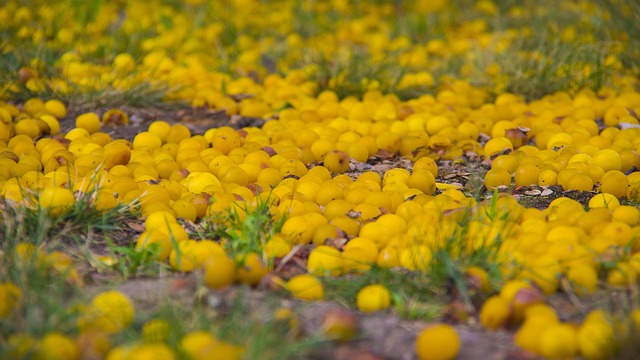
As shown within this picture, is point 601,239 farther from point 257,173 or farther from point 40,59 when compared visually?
point 40,59

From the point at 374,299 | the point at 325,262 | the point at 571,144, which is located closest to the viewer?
the point at 374,299

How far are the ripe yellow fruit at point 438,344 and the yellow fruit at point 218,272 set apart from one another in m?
0.64

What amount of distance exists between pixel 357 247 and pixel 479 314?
0.48 meters

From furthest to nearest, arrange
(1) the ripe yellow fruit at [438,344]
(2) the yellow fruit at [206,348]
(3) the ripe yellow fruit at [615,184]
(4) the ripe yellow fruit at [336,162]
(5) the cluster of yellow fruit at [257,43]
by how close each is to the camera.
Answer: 1. (5) the cluster of yellow fruit at [257,43]
2. (4) the ripe yellow fruit at [336,162]
3. (3) the ripe yellow fruit at [615,184]
4. (1) the ripe yellow fruit at [438,344]
5. (2) the yellow fruit at [206,348]

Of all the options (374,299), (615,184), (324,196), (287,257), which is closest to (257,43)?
(324,196)

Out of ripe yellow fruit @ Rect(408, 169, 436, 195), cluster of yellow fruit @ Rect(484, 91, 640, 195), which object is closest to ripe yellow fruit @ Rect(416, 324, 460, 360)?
ripe yellow fruit @ Rect(408, 169, 436, 195)

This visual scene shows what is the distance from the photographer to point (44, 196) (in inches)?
115

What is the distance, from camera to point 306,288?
8.13ft

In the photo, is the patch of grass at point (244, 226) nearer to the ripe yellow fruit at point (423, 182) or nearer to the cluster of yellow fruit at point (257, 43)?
the ripe yellow fruit at point (423, 182)

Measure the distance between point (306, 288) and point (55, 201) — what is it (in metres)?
1.00

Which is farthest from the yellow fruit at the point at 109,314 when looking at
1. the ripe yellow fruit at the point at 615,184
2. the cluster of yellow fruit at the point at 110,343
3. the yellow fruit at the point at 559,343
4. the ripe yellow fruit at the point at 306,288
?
the ripe yellow fruit at the point at 615,184

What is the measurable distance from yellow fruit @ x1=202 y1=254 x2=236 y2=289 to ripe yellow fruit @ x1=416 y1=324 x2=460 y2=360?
642 millimetres

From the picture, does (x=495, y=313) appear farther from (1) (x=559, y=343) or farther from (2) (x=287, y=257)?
(2) (x=287, y=257)

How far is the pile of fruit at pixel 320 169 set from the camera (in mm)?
2334
